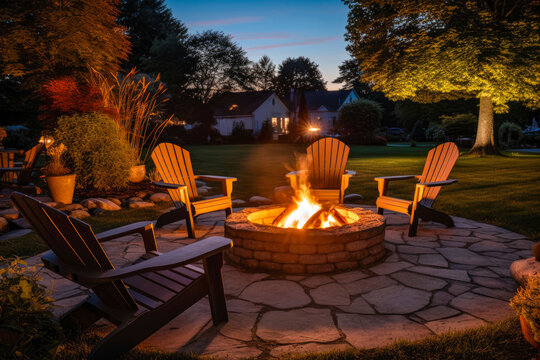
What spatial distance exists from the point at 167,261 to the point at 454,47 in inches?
535

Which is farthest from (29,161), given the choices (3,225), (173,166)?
(173,166)

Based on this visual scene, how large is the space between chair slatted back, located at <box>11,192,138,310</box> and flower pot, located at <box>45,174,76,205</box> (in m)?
4.39

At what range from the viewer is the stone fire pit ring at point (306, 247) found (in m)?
3.09

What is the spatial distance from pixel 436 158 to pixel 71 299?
423 centimetres

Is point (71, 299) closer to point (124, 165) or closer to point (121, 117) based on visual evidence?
point (124, 165)

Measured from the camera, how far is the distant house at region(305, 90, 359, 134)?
143ft

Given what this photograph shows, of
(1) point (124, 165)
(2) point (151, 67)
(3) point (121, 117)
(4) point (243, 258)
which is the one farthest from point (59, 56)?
(2) point (151, 67)

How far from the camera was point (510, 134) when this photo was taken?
21.8 meters

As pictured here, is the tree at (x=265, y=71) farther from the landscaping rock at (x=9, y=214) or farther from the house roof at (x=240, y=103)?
the landscaping rock at (x=9, y=214)

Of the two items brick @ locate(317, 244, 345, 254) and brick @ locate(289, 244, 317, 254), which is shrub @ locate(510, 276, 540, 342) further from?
brick @ locate(289, 244, 317, 254)

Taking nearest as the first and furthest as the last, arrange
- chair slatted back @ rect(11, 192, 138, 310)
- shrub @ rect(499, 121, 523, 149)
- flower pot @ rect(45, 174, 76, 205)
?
chair slatted back @ rect(11, 192, 138, 310) < flower pot @ rect(45, 174, 76, 205) < shrub @ rect(499, 121, 523, 149)

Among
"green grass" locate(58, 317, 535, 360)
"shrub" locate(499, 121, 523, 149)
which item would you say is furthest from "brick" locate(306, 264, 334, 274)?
"shrub" locate(499, 121, 523, 149)

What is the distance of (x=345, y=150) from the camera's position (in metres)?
5.39

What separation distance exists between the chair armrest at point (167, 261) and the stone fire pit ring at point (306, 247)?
3.50 feet
